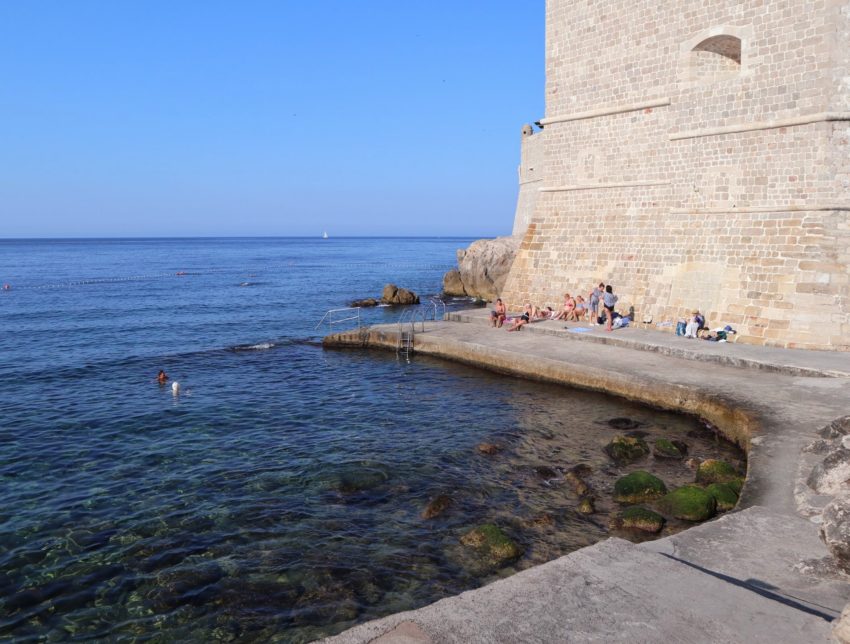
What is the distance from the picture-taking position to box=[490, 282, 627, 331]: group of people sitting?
59.6 feet

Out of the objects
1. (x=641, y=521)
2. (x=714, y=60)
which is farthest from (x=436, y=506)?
A: (x=714, y=60)

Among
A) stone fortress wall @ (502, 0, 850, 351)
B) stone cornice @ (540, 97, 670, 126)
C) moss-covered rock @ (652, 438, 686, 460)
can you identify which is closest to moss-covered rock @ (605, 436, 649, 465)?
moss-covered rock @ (652, 438, 686, 460)

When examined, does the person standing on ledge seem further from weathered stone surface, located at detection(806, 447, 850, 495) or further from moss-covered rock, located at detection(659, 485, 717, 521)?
weathered stone surface, located at detection(806, 447, 850, 495)

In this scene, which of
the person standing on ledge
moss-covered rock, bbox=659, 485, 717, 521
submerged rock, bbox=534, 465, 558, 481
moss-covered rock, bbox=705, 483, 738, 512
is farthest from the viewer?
the person standing on ledge

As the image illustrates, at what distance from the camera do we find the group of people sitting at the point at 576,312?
1817 centimetres

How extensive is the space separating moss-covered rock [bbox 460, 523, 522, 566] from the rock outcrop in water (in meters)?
28.3

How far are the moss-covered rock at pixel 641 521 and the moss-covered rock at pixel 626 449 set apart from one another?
2259 millimetres

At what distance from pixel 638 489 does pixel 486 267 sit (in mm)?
29396

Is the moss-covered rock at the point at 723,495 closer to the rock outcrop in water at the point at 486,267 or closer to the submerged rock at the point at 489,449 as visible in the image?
the submerged rock at the point at 489,449

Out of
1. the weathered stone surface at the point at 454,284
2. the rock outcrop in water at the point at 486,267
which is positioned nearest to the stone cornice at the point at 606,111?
the rock outcrop in water at the point at 486,267

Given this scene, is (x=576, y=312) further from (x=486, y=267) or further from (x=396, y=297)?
(x=486, y=267)

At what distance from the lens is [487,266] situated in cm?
3819

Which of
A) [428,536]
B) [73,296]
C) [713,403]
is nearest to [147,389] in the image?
[428,536]

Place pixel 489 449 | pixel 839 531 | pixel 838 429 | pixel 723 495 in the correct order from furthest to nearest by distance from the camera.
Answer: pixel 489 449
pixel 723 495
pixel 838 429
pixel 839 531
